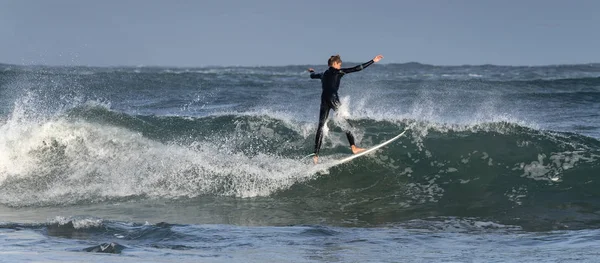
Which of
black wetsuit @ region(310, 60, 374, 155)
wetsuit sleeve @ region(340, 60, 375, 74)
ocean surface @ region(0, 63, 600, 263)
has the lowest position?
ocean surface @ region(0, 63, 600, 263)

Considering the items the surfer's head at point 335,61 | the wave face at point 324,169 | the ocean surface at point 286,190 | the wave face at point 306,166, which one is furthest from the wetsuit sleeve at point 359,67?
the wave face at point 324,169

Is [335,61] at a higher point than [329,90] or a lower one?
higher

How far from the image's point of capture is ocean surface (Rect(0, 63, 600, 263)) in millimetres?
8820

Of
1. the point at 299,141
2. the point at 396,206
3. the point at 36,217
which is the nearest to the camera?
the point at 36,217

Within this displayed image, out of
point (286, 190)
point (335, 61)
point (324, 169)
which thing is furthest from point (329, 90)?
point (286, 190)

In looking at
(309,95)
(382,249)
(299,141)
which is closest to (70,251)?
(382,249)

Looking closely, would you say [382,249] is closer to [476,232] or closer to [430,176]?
[476,232]

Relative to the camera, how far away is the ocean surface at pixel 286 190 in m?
8.82

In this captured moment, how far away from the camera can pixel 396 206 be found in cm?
1236

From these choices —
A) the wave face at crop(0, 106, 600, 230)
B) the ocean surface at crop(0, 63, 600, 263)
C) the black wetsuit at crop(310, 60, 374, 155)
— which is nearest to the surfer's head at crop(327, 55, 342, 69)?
the black wetsuit at crop(310, 60, 374, 155)

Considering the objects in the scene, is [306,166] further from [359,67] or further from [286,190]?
[359,67]

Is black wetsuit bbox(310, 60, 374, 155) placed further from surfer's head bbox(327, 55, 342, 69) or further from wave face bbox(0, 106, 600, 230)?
wave face bbox(0, 106, 600, 230)

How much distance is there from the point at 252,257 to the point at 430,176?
620 centimetres

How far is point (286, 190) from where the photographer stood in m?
13.4
